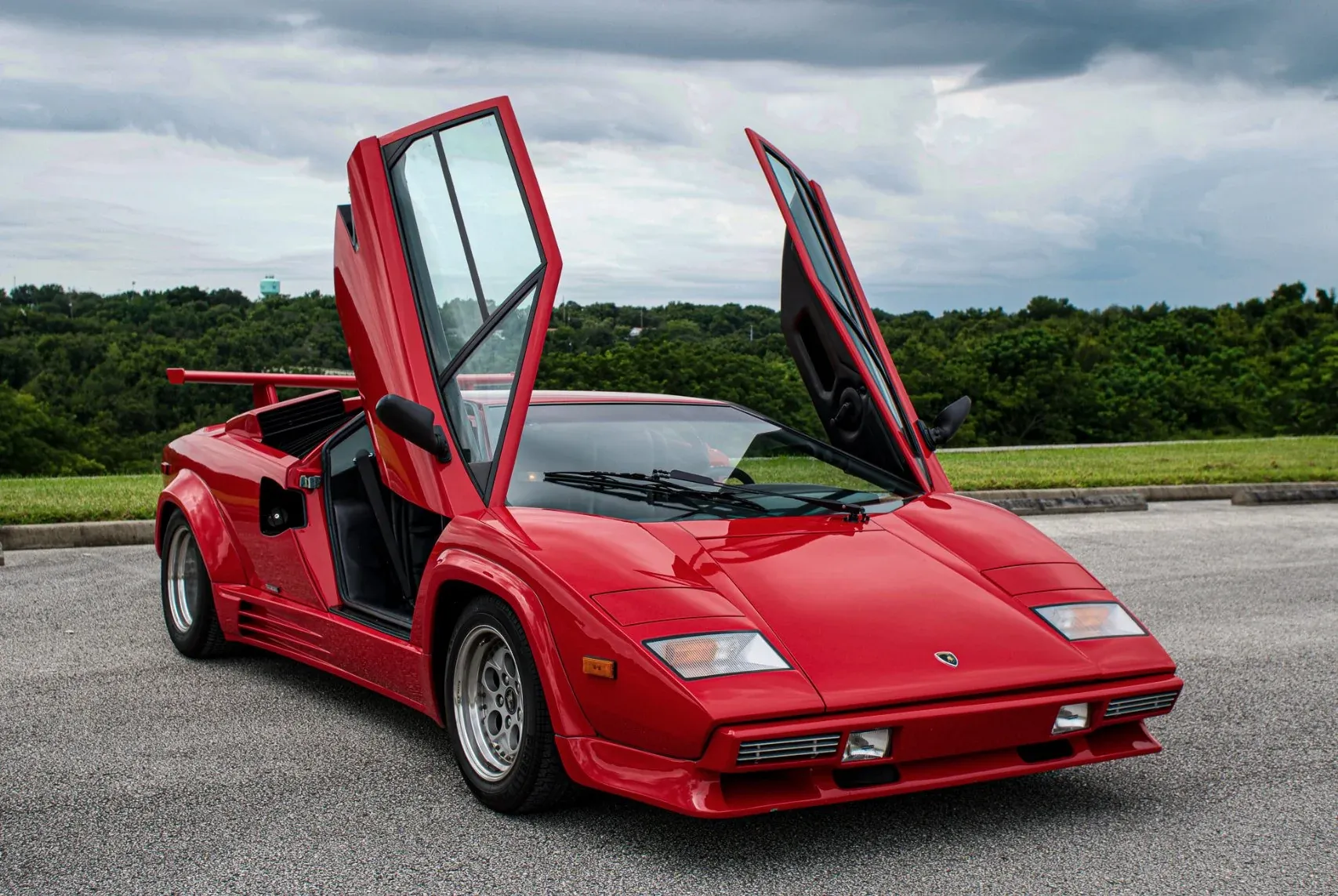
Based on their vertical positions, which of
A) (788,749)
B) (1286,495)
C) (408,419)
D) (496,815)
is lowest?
(1286,495)

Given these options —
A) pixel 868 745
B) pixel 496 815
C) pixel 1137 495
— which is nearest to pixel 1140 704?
pixel 868 745

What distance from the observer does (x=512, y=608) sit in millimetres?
3561

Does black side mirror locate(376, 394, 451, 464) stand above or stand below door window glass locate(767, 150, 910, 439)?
below

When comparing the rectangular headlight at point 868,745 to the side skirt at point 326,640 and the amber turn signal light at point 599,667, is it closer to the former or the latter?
the amber turn signal light at point 599,667

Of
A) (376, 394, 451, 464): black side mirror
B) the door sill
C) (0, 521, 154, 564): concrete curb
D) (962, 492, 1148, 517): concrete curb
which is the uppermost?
(376, 394, 451, 464): black side mirror

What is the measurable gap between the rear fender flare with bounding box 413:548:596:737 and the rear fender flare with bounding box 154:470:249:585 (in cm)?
173

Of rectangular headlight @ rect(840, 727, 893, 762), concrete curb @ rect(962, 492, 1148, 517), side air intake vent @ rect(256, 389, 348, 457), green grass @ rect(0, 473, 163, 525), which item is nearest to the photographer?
rectangular headlight @ rect(840, 727, 893, 762)

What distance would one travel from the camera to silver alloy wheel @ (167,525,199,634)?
5812 mm

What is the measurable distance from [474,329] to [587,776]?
1620 millimetres

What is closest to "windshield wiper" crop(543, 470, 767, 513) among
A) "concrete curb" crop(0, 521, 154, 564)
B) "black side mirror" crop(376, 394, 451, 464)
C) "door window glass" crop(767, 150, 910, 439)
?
"black side mirror" crop(376, 394, 451, 464)

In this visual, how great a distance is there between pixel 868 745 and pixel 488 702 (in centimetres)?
124

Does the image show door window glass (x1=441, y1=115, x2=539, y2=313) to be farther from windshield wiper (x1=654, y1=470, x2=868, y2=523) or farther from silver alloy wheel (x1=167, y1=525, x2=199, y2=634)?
silver alloy wheel (x1=167, y1=525, x2=199, y2=634)

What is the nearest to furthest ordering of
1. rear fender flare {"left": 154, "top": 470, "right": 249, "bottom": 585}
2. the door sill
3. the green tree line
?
the door sill
rear fender flare {"left": 154, "top": 470, "right": 249, "bottom": 585}
the green tree line

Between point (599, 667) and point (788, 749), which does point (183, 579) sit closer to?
point (599, 667)
